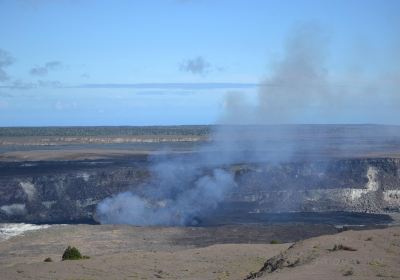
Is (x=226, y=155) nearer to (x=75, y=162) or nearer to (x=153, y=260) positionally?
(x=75, y=162)

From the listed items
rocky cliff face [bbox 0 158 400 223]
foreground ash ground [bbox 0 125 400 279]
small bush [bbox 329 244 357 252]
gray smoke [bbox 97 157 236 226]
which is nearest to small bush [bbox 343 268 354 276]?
foreground ash ground [bbox 0 125 400 279]

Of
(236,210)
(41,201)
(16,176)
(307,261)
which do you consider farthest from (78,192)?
(307,261)

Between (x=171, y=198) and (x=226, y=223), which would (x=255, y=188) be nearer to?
(x=171, y=198)

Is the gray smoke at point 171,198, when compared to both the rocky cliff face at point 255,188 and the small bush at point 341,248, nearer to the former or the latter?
the rocky cliff face at point 255,188

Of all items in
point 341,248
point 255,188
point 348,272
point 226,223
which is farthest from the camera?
point 255,188

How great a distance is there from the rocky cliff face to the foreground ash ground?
0.44 feet

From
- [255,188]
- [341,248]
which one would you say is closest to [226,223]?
[255,188]

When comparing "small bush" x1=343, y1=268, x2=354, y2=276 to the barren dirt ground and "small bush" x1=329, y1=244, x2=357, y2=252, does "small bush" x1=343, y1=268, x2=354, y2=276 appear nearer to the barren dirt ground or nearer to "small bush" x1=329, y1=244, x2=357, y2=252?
the barren dirt ground

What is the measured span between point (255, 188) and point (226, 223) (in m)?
15.2

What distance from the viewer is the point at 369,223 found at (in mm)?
55688

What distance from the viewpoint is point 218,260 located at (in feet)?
114

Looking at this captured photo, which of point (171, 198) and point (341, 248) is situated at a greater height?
point (341, 248)

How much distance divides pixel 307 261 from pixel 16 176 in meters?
52.6

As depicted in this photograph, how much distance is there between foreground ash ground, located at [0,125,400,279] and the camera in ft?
101
